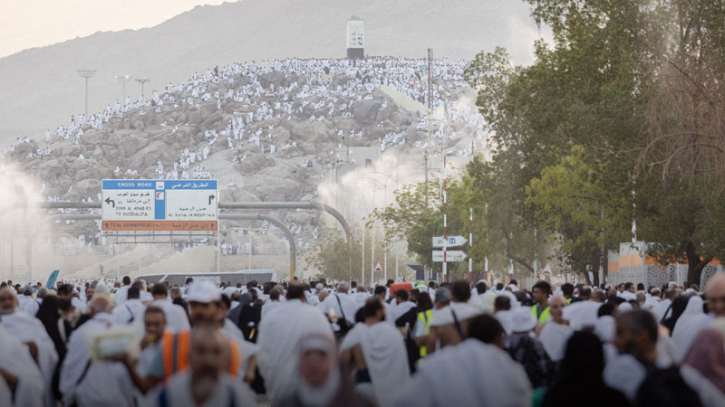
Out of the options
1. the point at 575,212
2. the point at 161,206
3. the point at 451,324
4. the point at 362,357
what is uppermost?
the point at 161,206

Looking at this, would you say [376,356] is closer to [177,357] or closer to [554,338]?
[554,338]

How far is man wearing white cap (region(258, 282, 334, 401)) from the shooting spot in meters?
11.0

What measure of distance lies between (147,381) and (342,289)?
12712 millimetres

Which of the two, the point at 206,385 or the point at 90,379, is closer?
the point at 206,385

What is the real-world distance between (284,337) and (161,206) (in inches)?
2643

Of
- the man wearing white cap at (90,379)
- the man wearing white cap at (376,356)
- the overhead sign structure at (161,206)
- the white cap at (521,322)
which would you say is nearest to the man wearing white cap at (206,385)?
the man wearing white cap at (90,379)

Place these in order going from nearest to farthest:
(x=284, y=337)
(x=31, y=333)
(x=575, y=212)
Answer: (x=284, y=337) → (x=31, y=333) → (x=575, y=212)

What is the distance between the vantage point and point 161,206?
7738 cm

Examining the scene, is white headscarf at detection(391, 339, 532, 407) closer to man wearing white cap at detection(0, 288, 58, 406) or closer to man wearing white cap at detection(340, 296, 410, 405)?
man wearing white cap at detection(340, 296, 410, 405)

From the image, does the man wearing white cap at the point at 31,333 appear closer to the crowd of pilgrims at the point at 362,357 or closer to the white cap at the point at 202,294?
the crowd of pilgrims at the point at 362,357

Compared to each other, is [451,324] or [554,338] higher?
[451,324]

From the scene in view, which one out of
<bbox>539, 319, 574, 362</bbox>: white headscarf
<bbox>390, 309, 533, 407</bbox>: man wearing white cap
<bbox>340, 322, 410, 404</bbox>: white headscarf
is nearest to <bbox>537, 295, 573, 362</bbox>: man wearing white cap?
<bbox>539, 319, 574, 362</bbox>: white headscarf

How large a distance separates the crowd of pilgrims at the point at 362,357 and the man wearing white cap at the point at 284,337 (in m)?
0.01

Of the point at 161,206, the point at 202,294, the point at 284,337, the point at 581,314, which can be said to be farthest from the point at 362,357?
the point at 161,206
